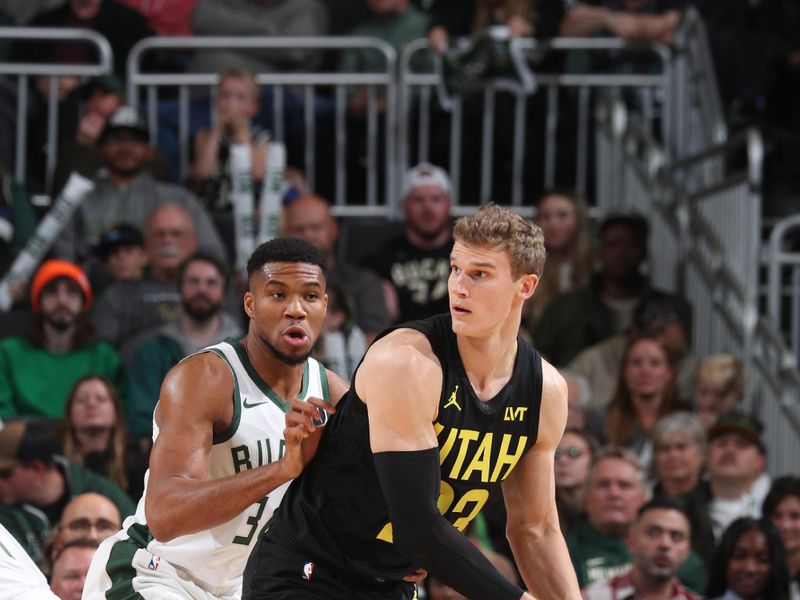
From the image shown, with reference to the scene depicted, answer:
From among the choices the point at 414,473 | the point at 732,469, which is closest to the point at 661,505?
the point at 732,469

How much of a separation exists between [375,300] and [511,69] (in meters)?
2.22

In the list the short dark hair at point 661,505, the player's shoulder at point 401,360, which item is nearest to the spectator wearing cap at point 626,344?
the short dark hair at point 661,505

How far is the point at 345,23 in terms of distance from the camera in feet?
42.7

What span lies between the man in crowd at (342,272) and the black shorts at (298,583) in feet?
16.8

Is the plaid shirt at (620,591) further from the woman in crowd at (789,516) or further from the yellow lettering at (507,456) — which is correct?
the yellow lettering at (507,456)

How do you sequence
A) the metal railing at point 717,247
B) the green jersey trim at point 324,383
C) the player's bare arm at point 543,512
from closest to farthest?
the player's bare arm at point 543,512, the green jersey trim at point 324,383, the metal railing at point 717,247

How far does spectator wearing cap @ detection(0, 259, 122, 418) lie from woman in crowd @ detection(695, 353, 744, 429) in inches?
147

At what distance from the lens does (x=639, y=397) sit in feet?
32.0

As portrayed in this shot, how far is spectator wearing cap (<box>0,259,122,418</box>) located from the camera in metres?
9.49

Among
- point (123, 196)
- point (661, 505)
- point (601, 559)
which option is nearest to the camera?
point (661, 505)

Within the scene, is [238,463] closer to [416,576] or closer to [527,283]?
[416,576]

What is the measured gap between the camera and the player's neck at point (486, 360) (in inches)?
190

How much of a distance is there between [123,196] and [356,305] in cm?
191

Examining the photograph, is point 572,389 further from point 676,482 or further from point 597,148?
point 597,148
